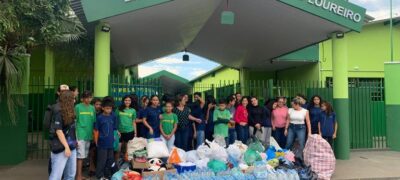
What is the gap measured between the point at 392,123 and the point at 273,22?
16.9ft

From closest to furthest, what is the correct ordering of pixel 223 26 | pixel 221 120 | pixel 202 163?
pixel 202 163
pixel 221 120
pixel 223 26

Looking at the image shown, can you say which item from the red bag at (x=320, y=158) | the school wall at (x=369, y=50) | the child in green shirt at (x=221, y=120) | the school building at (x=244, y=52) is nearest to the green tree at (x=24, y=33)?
the school building at (x=244, y=52)

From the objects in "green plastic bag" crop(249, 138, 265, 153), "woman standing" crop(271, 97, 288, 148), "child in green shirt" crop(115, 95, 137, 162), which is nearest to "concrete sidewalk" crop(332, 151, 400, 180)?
"woman standing" crop(271, 97, 288, 148)

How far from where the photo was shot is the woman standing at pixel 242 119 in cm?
919


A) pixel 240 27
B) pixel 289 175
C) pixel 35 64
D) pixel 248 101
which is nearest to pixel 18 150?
pixel 248 101

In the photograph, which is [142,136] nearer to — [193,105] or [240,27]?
[193,105]

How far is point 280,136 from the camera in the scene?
9328mm

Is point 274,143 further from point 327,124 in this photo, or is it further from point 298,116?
point 327,124

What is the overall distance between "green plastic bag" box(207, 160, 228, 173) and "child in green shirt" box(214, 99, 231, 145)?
57.3 inches

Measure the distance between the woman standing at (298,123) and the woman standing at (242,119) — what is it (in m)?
1.01

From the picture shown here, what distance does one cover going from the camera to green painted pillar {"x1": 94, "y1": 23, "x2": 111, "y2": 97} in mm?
8273

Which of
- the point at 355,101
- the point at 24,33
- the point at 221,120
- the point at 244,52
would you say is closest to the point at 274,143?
the point at 221,120

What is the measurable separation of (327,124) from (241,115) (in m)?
2.12

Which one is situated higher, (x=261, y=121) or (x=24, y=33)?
(x=24, y=33)
